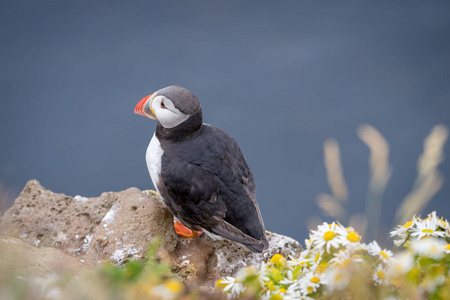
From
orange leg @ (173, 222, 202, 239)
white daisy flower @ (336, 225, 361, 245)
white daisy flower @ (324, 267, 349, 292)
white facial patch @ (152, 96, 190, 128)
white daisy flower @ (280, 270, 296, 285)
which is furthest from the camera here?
orange leg @ (173, 222, 202, 239)

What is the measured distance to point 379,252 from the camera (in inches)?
95.1

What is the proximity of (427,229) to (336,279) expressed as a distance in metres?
0.91

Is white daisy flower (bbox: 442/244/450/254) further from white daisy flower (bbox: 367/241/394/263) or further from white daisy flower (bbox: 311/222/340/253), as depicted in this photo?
white daisy flower (bbox: 311/222/340/253)

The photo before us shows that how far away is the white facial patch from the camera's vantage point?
4.09 meters

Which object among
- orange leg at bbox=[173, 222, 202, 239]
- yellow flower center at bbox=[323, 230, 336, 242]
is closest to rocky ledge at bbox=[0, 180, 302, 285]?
orange leg at bbox=[173, 222, 202, 239]

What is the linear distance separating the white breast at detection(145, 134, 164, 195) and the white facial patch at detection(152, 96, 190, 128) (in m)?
0.23

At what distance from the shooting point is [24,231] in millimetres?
4617

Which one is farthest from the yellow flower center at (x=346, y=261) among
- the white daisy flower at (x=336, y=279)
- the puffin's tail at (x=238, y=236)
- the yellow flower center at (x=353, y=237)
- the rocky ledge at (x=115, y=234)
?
the rocky ledge at (x=115, y=234)

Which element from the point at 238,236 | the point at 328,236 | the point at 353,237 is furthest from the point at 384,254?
the point at 238,236

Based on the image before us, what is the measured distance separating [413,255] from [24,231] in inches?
148

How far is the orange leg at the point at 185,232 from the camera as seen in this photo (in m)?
Result: 4.47

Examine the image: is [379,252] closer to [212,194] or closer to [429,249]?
[429,249]

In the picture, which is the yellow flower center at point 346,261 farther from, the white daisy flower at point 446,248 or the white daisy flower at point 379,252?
the white daisy flower at point 446,248

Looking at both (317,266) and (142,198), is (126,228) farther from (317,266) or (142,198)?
(317,266)
